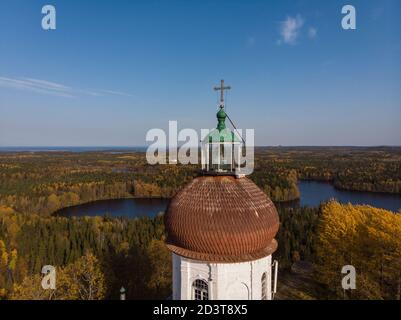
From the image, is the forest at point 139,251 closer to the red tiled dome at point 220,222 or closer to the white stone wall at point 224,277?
the red tiled dome at point 220,222

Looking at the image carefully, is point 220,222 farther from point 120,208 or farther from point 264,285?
point 120,208

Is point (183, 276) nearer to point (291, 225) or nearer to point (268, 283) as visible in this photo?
point (268, 283)

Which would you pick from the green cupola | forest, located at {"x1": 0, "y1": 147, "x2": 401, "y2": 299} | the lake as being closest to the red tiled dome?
forest, located at {"x1": 0, "y1": 147, "x2": 401, "y2": 299}

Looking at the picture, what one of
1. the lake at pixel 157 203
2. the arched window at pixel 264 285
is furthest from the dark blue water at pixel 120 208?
the arched window at pixel 264 285

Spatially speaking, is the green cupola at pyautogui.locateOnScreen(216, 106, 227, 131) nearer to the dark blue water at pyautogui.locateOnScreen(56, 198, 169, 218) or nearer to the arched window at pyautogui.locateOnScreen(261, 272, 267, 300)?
the arched window at pyautogui.locateOnScreen(261, 272, 267, 300)

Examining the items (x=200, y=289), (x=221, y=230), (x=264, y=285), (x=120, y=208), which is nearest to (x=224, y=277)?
(x=200, y=289)
